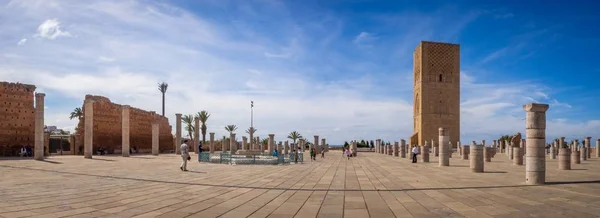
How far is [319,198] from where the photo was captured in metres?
8.30

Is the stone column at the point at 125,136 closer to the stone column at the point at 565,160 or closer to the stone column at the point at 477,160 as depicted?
the stone column at the point at 477,160

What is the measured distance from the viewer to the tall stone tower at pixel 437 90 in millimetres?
54844

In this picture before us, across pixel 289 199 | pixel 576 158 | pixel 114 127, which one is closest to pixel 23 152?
pixel 114 127

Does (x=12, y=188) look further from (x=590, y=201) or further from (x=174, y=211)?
(x=590, y=201)

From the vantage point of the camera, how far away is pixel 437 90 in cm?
5531

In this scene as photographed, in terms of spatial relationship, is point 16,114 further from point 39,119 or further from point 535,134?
point 535,134

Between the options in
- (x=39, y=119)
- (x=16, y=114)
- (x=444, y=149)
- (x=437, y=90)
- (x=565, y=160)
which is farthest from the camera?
(x=437, y=90)

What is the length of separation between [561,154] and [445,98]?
39681 millimetres

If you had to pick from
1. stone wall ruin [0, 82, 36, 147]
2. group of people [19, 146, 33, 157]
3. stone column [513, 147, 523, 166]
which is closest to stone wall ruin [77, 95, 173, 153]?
stone wall ruin [0, 82, 36, 147]

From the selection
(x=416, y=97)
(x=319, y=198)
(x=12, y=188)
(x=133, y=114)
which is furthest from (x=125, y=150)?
(x=416, y=97)

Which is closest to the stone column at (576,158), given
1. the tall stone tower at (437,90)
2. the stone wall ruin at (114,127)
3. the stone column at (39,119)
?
the stone column at (39,119)

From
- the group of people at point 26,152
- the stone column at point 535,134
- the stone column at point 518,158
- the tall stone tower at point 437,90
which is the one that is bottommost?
the group of people at point 26,152

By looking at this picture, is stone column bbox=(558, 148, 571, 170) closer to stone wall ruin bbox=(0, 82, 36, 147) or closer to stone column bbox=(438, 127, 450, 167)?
stone column bbox=(438, 127, 450, 167)

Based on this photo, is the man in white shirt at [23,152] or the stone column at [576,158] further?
the man in white shirt at [23,152]
